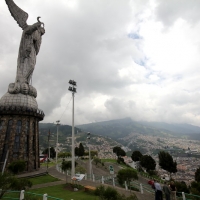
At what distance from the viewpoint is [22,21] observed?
128ft

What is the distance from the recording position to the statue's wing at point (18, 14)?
1475 inches

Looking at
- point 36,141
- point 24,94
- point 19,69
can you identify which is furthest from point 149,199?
point 19,69

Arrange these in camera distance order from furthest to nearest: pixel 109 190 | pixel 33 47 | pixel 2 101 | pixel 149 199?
pixel 33 47 < pixel 2 101 < pixel 149 199 < pixel 109 190

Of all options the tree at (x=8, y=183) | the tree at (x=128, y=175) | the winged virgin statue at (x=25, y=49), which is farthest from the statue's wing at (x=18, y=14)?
the tree at (x=128, y=175)

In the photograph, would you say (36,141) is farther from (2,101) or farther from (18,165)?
(18,165)

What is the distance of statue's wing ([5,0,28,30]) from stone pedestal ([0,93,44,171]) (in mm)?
17715

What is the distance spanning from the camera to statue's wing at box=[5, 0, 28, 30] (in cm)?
3747

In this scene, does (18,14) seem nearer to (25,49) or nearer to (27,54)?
(25,49)

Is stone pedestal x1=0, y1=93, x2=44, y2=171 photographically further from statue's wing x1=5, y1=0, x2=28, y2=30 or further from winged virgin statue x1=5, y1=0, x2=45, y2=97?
statue's wing x1=5, y1=0, x2=28, y2=30

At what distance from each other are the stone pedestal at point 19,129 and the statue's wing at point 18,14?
17.7m

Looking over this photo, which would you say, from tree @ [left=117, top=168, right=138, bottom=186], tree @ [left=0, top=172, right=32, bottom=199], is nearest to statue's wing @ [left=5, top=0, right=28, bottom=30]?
tree @ [left=0, top=172, right=32, bottom=199]

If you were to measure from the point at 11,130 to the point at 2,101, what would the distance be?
664 centimetres

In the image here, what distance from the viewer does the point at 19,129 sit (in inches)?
1307

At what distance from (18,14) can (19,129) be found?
1070 inches
